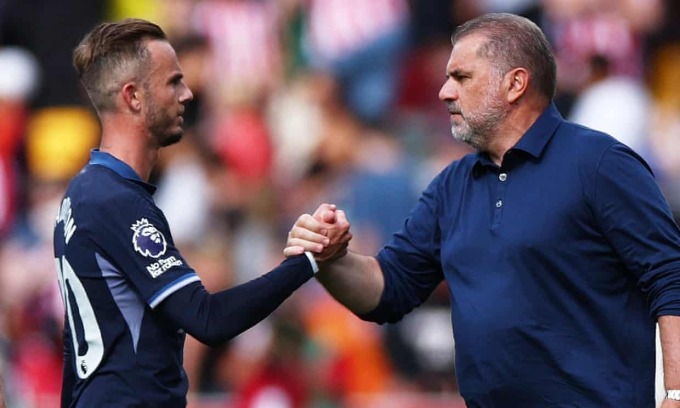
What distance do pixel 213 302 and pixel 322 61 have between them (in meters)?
6.03

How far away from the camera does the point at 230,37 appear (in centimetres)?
1038

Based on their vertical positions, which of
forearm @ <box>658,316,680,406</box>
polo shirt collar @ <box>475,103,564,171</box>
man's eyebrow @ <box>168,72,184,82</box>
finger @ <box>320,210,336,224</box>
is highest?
man's eyebrow @ <box>168,72,184,82</box>

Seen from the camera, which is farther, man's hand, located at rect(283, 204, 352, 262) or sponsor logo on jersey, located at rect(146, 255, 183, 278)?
man's hand, located at rect(283, 204, 352, 262)

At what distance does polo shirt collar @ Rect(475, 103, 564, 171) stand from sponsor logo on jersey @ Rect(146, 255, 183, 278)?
4.04 feet

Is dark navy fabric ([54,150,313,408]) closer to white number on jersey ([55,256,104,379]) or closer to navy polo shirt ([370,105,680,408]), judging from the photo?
white number on jersey ([55,256,104,379])

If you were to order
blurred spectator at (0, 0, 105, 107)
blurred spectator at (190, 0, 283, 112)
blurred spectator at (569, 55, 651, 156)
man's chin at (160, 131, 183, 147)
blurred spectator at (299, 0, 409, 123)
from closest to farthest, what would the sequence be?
man's chin at (160, 131, 183, 147) < blurred spectator at (569, 55, 651, 156) < blurred spectator at (299, 0, 409, 123) < blurred spectator at (190, 0, 283, 112) < blurred spectator at (0, 0, 105, 107)

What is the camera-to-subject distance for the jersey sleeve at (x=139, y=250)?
4.39 metres

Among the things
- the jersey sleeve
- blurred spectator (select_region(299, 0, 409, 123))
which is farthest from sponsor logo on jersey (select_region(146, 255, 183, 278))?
blurred spectator (select_region(299, 0, 409, 123))

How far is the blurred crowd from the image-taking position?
374 inches

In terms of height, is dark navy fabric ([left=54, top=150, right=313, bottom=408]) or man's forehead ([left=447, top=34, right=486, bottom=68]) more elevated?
man's forehead ([left=447, top=34, right=486, bottom=68])

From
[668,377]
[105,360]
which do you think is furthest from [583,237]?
Answer: [105,360]

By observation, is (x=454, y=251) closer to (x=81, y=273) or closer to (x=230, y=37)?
(x=81, y=273)

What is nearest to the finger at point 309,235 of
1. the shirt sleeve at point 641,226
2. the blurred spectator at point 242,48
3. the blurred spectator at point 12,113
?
the shirt sleeve at point 641,226

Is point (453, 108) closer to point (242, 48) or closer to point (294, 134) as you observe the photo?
point (294, 134)
